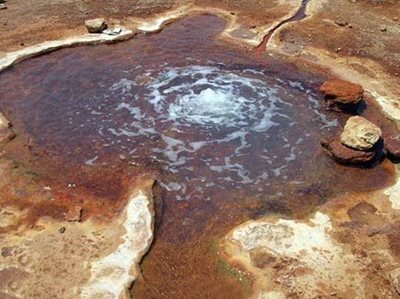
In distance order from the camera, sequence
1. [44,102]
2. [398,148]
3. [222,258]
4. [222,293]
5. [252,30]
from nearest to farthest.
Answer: [222,293]
[222,258]
[398,148]
[44,102]
[252,30]

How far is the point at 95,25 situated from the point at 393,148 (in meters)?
15.5

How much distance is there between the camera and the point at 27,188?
15.5 meters

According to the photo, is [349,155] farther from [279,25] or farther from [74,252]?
[279,25]

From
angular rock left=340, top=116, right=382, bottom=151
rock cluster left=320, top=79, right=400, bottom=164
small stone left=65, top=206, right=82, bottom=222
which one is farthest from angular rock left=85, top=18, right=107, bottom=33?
angular rock left=340, top=116, right=382, bottom=151

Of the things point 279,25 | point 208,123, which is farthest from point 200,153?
point 279,25

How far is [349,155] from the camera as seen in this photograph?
16.5m

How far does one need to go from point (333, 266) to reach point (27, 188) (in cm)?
947

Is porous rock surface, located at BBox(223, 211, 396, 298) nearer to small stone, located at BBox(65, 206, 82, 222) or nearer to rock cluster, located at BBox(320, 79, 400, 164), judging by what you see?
rock cluster, located at BBox(320, 79, 400, 164)

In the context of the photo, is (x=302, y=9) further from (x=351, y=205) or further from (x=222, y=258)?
(x=222, y=258)

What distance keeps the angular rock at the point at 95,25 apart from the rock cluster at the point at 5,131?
8210mm

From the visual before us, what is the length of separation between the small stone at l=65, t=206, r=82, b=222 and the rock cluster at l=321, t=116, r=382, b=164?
340 inches

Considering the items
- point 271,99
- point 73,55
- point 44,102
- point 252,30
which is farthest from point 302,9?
point 44,102

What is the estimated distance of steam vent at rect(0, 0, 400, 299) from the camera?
508 inches

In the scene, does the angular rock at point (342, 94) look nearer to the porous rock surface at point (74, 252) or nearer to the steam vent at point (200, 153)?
the steam vent at point (200, 153)
